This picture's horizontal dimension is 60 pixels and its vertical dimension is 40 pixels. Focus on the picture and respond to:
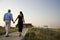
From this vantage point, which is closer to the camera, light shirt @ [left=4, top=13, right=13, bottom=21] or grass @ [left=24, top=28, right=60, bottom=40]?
light shirt @ [left=4, top=13, right=13, bottom=21]

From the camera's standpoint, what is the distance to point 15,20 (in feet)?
53.5

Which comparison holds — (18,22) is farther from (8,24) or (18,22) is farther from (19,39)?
(19,39)

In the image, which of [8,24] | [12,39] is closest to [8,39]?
[12,39]

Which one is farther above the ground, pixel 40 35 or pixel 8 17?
pixel 8 17

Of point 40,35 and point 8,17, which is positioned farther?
point 40,35

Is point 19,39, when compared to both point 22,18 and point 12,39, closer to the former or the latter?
point 12,39

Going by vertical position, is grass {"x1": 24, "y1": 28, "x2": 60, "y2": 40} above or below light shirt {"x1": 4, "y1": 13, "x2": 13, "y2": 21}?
below

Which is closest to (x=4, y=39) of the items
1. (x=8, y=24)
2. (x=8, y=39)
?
(x=8, y=39)

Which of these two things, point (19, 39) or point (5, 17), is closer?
point (19, 39)

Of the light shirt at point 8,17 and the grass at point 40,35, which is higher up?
the light shirt at point 8,17

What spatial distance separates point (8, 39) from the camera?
47.3ft

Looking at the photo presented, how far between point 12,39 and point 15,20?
2254 mm

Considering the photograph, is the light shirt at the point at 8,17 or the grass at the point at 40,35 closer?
the light shirt at the point at 8,17

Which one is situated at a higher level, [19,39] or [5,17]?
[5,17]
